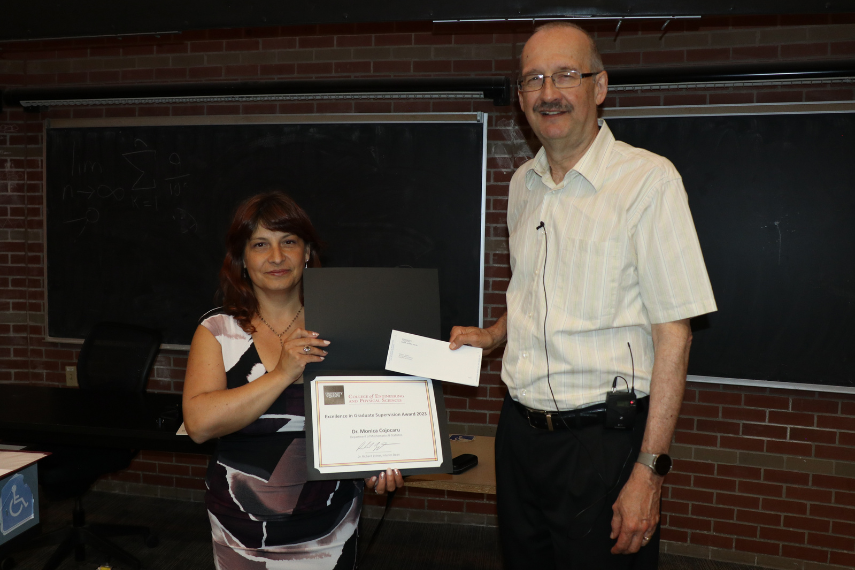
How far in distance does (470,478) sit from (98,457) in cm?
199

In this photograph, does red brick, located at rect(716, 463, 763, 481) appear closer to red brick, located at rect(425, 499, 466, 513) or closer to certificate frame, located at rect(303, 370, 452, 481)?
red brick, located at rect(425, 499, 466, 513)

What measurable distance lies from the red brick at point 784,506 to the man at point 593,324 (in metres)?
2.24

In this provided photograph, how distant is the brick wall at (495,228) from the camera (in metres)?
3.21

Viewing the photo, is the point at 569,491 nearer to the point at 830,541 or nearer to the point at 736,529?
the point at 736,529

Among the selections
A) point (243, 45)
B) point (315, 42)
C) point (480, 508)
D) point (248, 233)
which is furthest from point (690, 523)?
point (243, 45)

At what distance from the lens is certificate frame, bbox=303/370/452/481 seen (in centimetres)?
155

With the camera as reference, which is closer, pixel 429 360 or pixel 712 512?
pixel 429 360

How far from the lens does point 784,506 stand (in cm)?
330

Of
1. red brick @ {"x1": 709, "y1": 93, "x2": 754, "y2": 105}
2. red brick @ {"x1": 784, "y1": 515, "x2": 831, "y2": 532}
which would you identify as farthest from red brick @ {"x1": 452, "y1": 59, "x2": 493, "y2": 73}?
red brick @ {"x1": 784, "y1": 515, "x2": 831, "y2": 532}

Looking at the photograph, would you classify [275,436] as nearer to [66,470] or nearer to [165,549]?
[66,470]

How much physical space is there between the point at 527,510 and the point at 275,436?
0.74 m

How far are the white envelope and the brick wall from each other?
1861mm

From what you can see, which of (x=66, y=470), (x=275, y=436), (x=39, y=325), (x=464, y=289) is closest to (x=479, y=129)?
(x=464, y=289)

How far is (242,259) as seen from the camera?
74.8 inches
